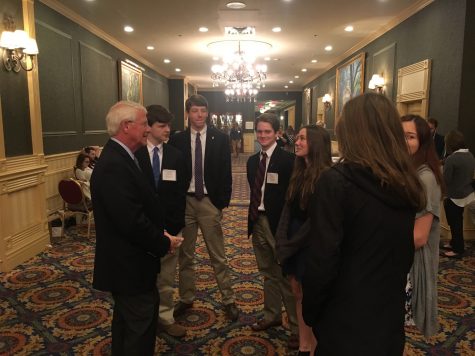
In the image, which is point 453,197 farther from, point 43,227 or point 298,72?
point 298,72

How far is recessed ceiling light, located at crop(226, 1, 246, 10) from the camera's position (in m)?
6.24

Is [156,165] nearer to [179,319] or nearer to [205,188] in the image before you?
[205,188]

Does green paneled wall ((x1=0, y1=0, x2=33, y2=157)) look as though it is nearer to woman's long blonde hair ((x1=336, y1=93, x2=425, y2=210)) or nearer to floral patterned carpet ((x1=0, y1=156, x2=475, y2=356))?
floral patterned carpet ((x1=0, y1=156, x2=475, y2=356))

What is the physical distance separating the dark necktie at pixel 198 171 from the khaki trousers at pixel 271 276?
20.8 inches

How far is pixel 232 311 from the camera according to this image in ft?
9.90

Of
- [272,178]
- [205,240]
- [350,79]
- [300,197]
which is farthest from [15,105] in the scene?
[350,79]

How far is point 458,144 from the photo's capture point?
175 inches

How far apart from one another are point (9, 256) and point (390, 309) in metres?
4.29

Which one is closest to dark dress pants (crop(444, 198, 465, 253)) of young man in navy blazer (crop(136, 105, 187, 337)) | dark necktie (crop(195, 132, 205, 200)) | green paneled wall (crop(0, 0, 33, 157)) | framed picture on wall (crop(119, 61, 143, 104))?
dark necktie (crop(195, 132, 205, 200))

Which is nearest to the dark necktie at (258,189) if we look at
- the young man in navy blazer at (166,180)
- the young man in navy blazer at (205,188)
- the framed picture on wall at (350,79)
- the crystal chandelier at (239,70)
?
the young man in navy blazer at (205,188)

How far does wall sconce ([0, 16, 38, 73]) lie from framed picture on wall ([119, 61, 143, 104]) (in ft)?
15.7

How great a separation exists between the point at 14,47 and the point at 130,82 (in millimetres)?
6136

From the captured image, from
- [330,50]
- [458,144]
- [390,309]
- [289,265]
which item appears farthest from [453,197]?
[330,50]

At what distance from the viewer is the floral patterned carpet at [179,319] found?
2.65 metres
